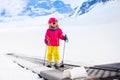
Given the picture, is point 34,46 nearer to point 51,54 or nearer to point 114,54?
point 114,54

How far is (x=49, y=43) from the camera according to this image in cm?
662

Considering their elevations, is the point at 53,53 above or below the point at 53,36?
below

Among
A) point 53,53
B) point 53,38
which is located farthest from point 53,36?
point 53,53

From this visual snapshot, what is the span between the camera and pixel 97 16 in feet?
70.9

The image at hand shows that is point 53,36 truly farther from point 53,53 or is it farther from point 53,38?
point 53,53

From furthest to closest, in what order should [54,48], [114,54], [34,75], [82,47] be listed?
[82,47], [114,54], [54,48], [34,75]

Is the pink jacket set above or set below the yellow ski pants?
above

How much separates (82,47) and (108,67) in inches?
202

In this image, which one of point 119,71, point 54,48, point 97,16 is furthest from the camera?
point 97,16

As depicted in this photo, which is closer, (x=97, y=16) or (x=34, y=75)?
(x=34, y=75)

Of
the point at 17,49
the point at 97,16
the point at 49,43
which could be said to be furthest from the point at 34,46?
the point at 97,16

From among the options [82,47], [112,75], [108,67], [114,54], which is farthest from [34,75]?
[82,47]

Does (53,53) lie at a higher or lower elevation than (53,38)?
lower

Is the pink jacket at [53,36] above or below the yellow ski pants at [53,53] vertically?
above
